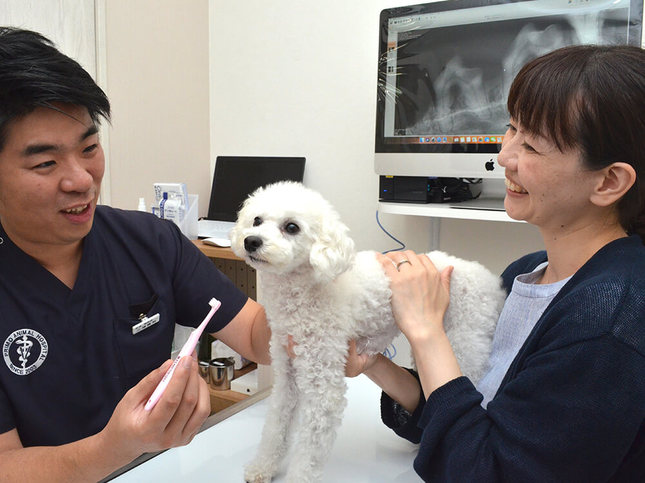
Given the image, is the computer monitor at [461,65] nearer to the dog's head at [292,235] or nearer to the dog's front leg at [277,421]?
the dog's head at [292,235]

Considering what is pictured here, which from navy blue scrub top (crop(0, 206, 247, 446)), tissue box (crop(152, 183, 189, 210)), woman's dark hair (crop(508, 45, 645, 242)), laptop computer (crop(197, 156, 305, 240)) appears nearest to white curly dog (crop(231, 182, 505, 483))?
navy blue scrub top (crop(0, 206, 247, 446))

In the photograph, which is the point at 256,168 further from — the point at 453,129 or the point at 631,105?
the point at 631,105

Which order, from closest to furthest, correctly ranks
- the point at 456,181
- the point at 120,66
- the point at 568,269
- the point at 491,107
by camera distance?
the point at 568,269 → the point at 491,107 → the point at 456,181 → the point at 120,66

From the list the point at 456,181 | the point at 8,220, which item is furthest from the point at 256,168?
the point at 8,220

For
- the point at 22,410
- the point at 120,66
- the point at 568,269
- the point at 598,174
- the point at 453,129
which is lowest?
the point at 22,410

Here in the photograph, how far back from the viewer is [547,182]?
645 mm

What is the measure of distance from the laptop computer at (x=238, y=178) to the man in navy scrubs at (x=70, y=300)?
116 cm

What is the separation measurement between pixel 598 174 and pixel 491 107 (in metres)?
0.97

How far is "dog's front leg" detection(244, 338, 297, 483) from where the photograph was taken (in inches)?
34.0

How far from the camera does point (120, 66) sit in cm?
203

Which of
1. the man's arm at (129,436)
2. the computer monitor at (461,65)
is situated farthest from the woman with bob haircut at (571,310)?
the computer monitor at (461,65)

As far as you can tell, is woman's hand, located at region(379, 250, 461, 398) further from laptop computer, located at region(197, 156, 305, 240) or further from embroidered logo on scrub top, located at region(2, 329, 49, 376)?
laptop computer, located at region(197, 156, 305, 240)

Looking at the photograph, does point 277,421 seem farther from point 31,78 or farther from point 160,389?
point 31,78

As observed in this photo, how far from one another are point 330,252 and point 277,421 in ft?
1.13
